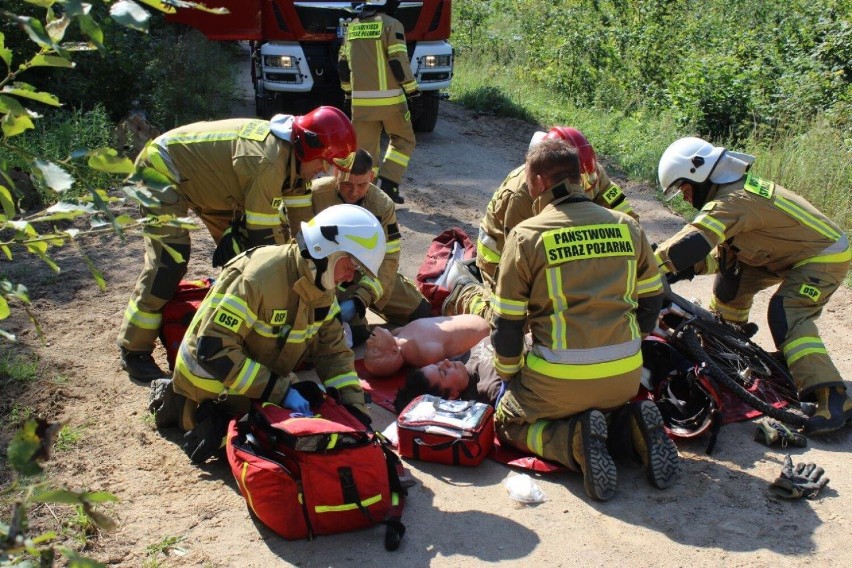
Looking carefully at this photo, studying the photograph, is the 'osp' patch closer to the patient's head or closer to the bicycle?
the patient's head

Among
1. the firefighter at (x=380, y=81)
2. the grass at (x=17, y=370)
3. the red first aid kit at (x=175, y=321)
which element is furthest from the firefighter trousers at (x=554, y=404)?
the firefighter at (x=380, y=81)

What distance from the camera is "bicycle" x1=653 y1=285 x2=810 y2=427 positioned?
5.30 meters

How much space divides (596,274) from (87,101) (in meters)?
7.66

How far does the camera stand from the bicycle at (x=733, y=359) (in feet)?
17.4

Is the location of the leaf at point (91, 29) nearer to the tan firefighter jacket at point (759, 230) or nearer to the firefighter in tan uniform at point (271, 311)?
the firefighter in tan uniform at point (271, 311)

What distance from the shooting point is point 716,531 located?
428 centimetres

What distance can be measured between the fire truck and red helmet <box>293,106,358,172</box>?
14.0ft

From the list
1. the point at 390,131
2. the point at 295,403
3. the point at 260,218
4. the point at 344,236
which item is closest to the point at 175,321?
the point at 260,218

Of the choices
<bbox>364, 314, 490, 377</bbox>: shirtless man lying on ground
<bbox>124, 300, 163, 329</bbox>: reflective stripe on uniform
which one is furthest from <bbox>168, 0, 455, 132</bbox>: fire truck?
<bbox>124, 300, 163, 329</bbox>: reflective stripe on uniform

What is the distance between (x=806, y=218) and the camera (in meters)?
5.69

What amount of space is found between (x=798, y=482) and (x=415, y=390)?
222cm

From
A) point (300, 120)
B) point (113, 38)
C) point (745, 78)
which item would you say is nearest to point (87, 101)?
point (113, 38)

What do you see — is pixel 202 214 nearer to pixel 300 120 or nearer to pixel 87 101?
pixel 300 120

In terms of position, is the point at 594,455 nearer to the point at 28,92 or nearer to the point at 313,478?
the point at 313,478
